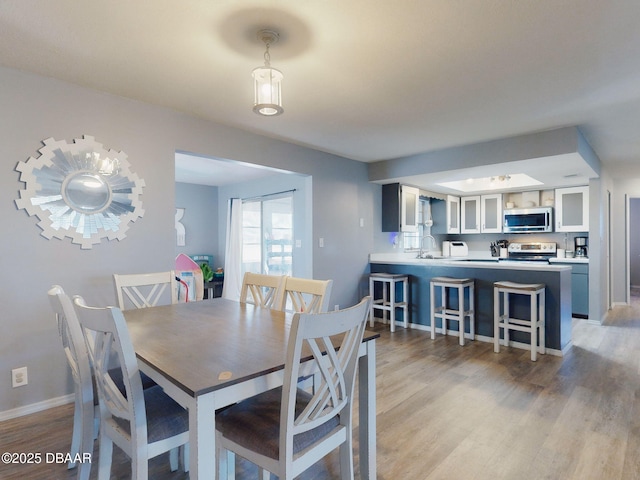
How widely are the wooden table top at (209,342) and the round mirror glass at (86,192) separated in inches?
36.5

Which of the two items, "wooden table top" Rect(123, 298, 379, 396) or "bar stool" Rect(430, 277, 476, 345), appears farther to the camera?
"bar stool" Rect(430, 277, 476, 345)

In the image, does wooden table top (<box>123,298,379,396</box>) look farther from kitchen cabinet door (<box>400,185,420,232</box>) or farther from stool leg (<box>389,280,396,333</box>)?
kitchen cabinet door (<box>400,185,420,232</box>)

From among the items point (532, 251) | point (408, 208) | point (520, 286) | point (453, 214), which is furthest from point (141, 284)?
point (532, 251)

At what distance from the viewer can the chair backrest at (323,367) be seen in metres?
1.16

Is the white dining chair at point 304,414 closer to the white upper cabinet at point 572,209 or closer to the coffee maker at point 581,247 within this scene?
the white upper cabinet at point 572,209

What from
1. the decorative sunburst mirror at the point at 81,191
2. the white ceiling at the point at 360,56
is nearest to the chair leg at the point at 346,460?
the white ceiling at the point at 360,56

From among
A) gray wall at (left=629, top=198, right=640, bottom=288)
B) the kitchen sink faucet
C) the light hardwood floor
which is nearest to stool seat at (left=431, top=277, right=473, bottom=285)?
the light hardwood floor

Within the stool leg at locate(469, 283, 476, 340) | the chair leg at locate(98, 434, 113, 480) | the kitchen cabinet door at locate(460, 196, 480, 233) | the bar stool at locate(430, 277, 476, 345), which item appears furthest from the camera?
the kitchen cabinet door at locate(460, 196, 480, 233)

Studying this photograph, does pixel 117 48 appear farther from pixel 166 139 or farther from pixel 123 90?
pixel 166 139

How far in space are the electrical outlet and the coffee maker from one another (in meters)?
7.11

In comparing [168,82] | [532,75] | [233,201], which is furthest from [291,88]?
[233,201]

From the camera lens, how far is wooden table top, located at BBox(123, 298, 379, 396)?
120cm

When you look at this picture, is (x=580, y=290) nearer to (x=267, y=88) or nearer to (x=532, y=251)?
(x=532, y=251)

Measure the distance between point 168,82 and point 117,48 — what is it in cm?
45
